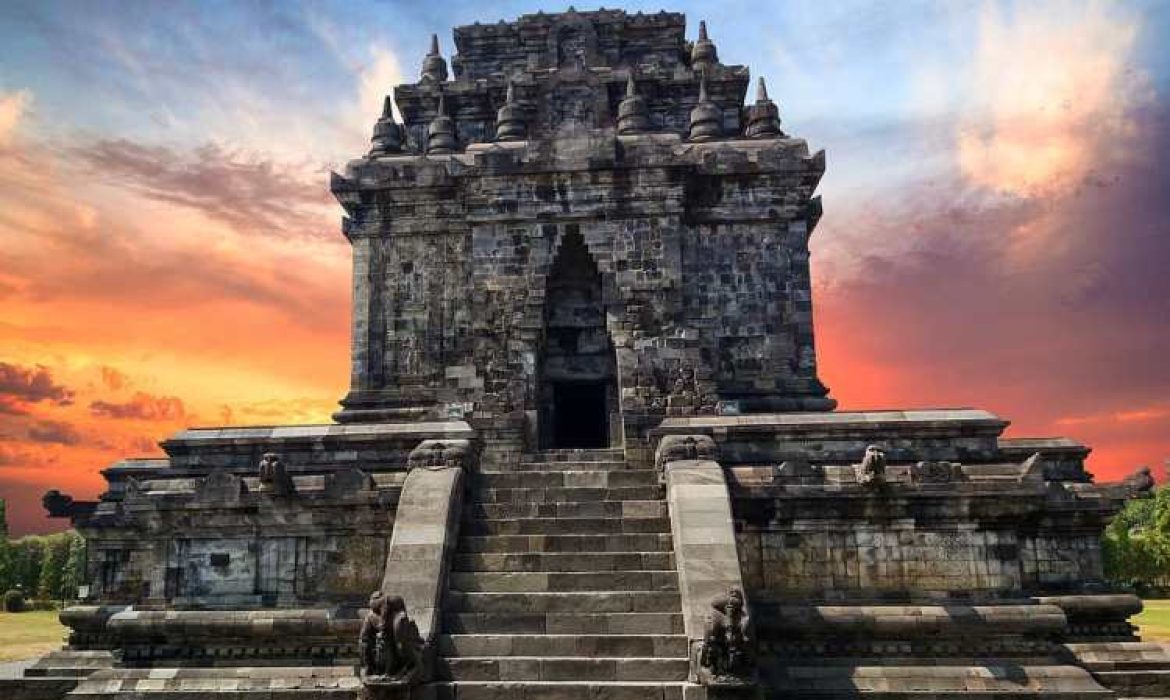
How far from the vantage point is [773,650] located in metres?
12.5

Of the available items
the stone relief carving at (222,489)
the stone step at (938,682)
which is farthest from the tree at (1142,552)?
the stone relief carving at (222,489)

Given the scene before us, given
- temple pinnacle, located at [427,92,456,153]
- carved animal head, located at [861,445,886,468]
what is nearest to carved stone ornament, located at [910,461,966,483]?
carved animal head, located at [861,445,886,468]

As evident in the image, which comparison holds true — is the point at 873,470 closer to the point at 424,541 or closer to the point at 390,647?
the point at 424,541

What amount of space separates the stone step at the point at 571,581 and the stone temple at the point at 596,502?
45mm

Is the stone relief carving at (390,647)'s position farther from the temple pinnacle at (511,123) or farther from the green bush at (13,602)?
the green bush at (13,602)

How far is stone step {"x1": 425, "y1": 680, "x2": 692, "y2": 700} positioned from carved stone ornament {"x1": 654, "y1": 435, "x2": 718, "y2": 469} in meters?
4.53

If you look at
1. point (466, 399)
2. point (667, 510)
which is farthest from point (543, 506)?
point (466, 399)

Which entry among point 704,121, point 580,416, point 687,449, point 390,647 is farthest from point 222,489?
point 704,121

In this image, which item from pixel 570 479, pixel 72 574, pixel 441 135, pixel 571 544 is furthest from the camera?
pixel 72 574

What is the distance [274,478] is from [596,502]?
513 centimetres

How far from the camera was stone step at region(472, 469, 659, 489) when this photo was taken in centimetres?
1503

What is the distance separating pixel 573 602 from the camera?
39.1 ft

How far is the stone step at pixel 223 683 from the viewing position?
12.3 metres

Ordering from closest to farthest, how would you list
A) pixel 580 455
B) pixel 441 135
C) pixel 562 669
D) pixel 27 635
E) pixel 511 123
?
1. pixel 562 669
2. pixel 580 455
3. pixel 511 123
4. pixel 441 135
5. pixel 27 635
